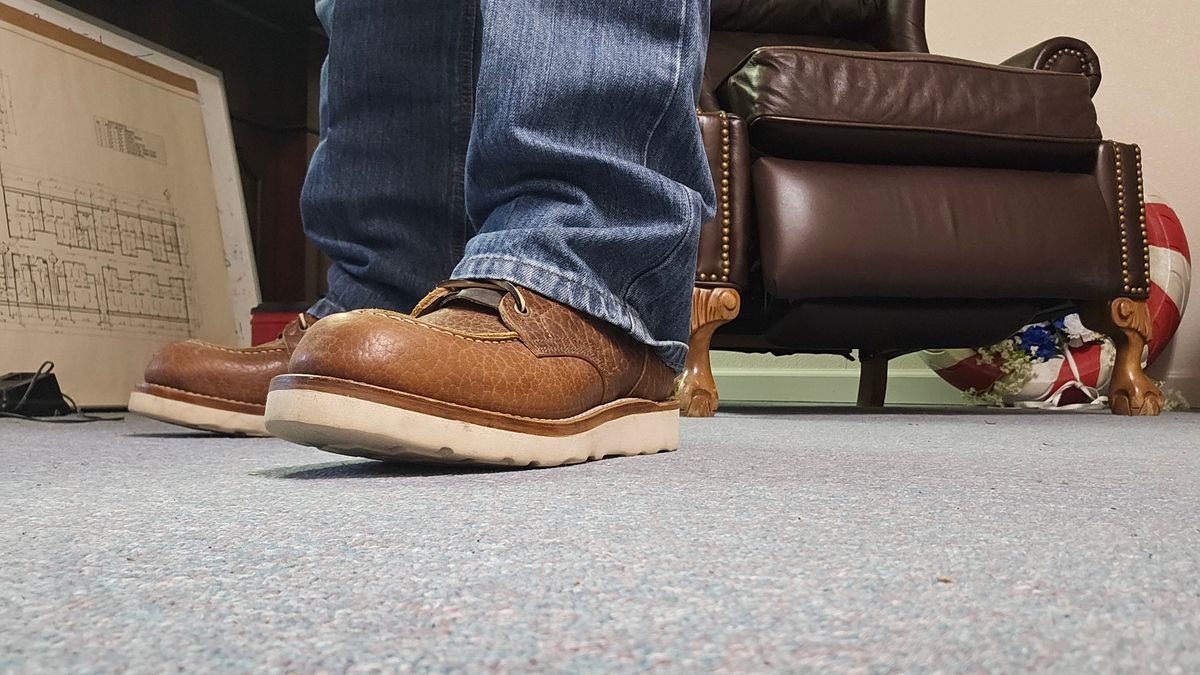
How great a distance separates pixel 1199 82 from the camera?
2246mm

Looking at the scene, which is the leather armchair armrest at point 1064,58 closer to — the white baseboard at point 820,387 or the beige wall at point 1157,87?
the beige wall at point 1157,87

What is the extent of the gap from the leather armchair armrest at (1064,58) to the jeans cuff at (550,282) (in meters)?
1.34

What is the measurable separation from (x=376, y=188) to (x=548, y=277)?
32 cm

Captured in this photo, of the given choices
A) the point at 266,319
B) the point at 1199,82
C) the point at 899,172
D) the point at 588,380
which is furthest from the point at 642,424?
the point at 1199,82

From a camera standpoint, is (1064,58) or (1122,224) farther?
(1064,58)

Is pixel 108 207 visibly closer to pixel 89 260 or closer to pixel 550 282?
pixel 89 260

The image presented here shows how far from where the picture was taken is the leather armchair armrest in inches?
63.4

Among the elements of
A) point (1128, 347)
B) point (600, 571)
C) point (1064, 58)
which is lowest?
point (1128, 347)

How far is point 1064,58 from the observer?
1.61 metres

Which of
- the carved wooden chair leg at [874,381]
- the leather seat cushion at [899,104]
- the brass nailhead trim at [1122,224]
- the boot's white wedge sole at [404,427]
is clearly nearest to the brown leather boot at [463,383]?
the boot's white wedge sole at [404,427]

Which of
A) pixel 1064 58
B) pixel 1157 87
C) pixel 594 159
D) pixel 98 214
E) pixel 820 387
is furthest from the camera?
pixel 820 387

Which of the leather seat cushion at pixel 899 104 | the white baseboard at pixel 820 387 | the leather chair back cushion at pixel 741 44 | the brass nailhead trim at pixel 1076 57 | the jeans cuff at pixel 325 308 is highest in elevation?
the leather chair back cushion at pixel 741 44

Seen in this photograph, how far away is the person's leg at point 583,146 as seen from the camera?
0.53 m

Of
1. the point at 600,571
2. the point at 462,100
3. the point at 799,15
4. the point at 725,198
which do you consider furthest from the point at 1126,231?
the point at 600,571
